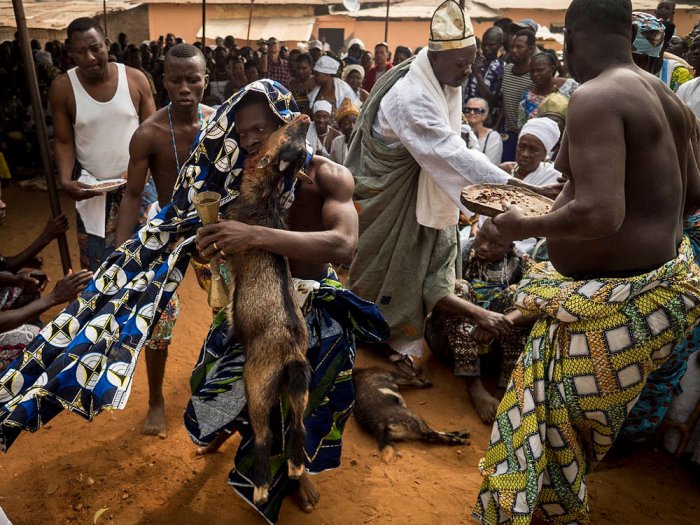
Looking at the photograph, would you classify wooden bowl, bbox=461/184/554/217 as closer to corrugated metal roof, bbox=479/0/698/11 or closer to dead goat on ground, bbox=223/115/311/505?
dead goat on ground, bbox=223/115/311/505

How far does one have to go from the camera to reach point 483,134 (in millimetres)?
5977

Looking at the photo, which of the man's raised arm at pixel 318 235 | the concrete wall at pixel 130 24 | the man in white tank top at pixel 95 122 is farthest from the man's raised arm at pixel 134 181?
the concrete wall at pixel 130 24

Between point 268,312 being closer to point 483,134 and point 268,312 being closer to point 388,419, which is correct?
point 388,419

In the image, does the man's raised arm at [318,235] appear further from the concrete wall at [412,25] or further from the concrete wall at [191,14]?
the concrete wall at [191,14]

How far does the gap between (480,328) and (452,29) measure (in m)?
1.80

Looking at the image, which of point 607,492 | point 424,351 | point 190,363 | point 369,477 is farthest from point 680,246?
point 190,363

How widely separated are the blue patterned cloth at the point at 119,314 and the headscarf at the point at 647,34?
1.85 meters

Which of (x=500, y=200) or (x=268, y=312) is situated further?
(x=500, y=200)

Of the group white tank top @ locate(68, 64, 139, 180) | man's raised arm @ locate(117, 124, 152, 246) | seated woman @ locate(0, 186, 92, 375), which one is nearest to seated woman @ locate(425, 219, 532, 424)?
man's raised arm @ locate(117, 124, 152, 246)

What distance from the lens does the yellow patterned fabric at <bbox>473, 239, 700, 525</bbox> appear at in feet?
7.09

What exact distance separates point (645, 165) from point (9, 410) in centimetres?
248

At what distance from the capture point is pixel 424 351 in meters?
4.49

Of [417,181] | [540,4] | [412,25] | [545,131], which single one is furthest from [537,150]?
[412,25]

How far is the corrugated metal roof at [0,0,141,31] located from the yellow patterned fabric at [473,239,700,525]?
986 cm
